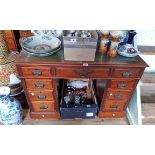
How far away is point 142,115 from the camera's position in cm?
162

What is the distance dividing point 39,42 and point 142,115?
1.20 meters

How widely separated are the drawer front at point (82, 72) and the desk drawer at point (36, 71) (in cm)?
8

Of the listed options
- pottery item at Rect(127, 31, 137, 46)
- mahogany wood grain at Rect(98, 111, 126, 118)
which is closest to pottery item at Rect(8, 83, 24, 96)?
mahogany wood grain at Rect(98, 111, 126, 118)

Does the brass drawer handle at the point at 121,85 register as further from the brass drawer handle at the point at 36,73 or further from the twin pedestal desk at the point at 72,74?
the brass drawer handle at the point at 36,73

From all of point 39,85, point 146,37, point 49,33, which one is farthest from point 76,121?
point 146,37

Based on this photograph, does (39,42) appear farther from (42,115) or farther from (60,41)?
(42,115)

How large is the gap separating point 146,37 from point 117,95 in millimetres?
631

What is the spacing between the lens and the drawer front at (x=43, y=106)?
1596 millimetres

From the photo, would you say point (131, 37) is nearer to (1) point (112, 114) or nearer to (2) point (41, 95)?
(1) point (112, 114)

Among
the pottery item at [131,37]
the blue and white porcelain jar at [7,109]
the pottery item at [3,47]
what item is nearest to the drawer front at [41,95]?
the blue and white porcelain jar at [7,109]

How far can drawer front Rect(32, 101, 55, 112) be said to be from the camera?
5.24 ft

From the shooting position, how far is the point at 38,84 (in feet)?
4.69

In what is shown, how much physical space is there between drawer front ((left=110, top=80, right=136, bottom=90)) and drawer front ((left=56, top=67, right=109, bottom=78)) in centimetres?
14
